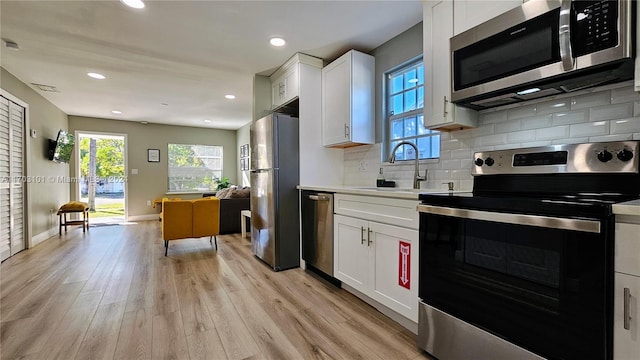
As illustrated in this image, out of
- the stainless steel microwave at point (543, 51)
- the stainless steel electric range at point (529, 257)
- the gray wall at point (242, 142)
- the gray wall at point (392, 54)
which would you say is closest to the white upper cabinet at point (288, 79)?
the gray wall at point (392, 54)

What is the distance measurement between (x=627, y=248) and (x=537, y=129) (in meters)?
0.91

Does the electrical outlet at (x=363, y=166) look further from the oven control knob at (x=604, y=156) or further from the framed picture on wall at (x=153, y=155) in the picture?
the framed picture on wall at (x=153, y=155)

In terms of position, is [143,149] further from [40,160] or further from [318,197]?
[318,197]

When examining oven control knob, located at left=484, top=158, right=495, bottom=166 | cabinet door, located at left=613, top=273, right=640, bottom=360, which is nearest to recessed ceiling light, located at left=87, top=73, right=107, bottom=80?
oven control knob, located at left=484, top=158, right=495, bottom=166

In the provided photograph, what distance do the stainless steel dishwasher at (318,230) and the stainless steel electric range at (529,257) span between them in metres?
1.09

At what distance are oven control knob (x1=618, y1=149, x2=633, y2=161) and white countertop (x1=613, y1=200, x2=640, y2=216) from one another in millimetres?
402

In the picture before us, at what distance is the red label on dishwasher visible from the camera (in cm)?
179

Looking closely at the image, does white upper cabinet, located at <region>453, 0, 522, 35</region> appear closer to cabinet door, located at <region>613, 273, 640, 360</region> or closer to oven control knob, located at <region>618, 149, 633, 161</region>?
oven control knob, located at <region>618, 149, 633, 161</region>

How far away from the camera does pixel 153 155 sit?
7176mm

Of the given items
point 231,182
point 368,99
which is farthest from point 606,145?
point 231,182

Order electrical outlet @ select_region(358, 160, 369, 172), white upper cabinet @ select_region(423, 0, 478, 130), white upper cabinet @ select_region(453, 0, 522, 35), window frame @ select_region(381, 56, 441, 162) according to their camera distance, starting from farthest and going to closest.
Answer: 1. electrical outlet @ select_region(358, 160, 369, 172)
2. window frame @ select_region(381, 56, 441, 162)
3. white upper cabinet @ select_region(423, 0, 478, 130)
4. white upper cabinet @ select_region(453, 0, 522, 35)

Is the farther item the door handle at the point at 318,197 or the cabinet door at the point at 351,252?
the door handle at the point at 318,197

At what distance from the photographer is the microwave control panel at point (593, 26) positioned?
1.19 metres

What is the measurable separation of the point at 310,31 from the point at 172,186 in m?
6.24
